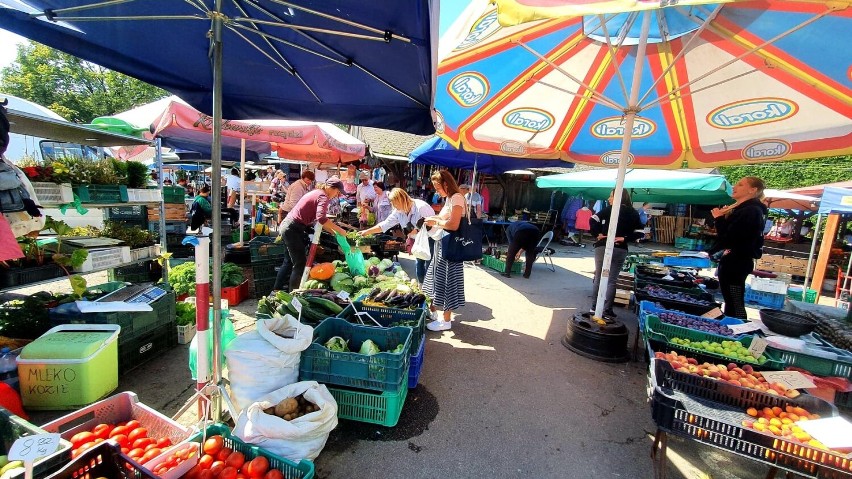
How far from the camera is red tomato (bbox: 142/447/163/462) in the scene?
6.18 feet

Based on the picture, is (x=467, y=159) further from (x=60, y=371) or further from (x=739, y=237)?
(x=60, y=371)

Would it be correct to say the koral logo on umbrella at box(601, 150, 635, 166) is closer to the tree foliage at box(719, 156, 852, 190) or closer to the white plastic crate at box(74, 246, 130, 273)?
the white plastic crate at box(74, 246, 130, 273)

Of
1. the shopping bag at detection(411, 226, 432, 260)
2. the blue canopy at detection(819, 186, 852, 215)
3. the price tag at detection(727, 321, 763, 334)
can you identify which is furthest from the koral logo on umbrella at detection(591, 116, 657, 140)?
the blue canopy at detection(819, 186, 852, 215)

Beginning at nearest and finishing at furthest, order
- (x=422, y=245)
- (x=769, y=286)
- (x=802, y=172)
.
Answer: (x=422, y=245), (x=769, y=286), (x=802, y=172)

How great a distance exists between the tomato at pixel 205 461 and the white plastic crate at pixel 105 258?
8.62ft

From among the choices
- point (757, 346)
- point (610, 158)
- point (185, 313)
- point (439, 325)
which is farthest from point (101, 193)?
point (610, 158)

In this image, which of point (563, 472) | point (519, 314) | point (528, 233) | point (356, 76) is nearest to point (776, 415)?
point (563, 472)

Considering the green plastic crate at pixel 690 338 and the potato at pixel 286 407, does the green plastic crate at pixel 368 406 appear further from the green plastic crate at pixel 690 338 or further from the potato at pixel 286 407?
the green plastic crate at pixel 690 338

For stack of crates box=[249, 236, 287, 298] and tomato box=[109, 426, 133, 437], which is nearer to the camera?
tomato box=[109, 426, 133, 437]

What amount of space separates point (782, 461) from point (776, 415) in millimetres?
555

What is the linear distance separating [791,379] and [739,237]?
2620mm

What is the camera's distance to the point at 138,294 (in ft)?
12.1

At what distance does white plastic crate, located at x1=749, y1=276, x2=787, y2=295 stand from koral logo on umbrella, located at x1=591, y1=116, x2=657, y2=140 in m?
4.87

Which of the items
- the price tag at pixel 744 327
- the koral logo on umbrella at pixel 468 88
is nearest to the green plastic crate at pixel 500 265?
the koral logo on umbrella at pixel 468 88
